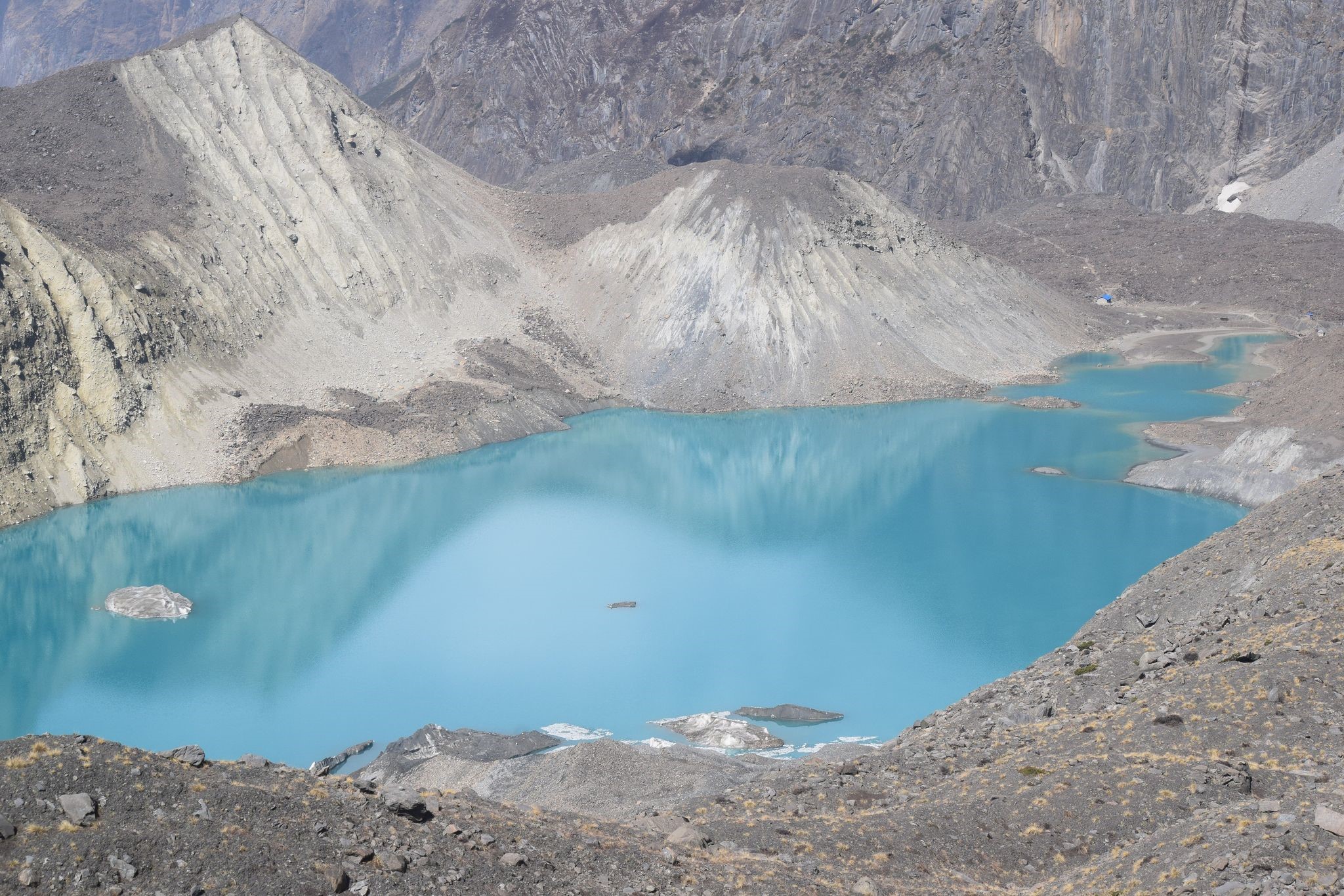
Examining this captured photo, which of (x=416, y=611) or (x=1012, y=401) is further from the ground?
(x=1012, y=401)

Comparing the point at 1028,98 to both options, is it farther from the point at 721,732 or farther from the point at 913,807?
the point at 913,807

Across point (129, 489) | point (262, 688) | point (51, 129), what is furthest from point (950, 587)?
point (51, 129)

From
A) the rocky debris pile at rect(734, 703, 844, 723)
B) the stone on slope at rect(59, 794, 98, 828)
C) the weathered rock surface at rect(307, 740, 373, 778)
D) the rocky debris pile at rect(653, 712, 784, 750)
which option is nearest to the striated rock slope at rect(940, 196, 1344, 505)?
the rocky debris pile at rect(734, 703, 844, 723)

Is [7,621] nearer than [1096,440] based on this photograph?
Yes

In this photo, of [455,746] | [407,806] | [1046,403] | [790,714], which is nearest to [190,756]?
[407,806]

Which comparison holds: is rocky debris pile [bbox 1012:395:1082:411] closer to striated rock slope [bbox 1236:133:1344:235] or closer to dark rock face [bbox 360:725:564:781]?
dark rock face [bbox 360:725:564:781]

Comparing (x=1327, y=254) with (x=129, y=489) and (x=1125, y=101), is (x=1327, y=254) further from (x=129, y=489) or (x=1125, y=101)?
(x=129, y=489)

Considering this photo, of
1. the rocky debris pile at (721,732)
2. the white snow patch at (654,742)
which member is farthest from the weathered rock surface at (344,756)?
the rocky debris pile at (721,732)

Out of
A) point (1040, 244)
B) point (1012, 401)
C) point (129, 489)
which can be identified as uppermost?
point (1040, 244)
